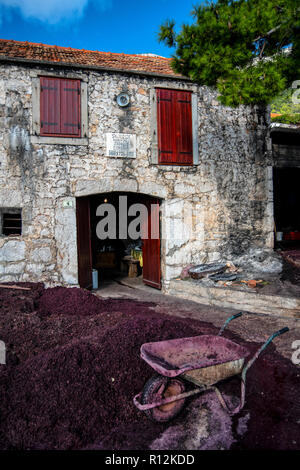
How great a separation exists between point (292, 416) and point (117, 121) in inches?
244

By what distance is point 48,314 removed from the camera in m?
4.59

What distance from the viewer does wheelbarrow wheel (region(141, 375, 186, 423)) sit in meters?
2.46

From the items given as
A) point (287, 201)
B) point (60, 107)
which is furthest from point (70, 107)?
point (287, 201)

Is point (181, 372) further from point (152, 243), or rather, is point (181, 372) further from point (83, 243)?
point (152, 243)

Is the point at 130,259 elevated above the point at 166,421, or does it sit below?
above

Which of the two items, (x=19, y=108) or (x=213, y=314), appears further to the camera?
(x=19, y=108)

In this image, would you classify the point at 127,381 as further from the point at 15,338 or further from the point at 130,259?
the point at 130,259

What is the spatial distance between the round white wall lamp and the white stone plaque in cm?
68

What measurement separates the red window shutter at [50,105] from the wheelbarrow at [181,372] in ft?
17.6

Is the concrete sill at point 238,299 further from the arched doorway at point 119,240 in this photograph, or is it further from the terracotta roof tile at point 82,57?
the terracotta roof tile at point 82,57

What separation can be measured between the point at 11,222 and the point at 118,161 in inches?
105

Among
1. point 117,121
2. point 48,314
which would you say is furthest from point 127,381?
point 117,121

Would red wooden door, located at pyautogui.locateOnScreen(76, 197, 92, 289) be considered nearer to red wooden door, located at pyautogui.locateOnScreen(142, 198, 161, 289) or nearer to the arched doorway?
the arched doorway

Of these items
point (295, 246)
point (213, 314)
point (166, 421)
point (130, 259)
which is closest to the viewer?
point (166, 421)
